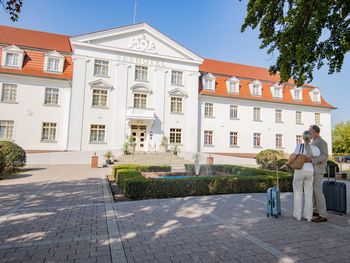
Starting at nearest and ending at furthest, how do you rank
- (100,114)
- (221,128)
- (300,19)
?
(300,19) < (100,114) < (221,128)

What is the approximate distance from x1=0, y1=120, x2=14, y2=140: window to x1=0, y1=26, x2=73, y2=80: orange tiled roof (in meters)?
4.74

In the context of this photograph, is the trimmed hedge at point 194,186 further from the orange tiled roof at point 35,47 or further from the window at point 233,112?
the window at point 233,112

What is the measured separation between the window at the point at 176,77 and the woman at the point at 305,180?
2217cm

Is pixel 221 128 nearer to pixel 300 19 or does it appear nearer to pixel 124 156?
pixel 124 156

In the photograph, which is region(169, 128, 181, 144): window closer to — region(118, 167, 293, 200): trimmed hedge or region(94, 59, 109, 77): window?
region(94, 59, 109, 77): window

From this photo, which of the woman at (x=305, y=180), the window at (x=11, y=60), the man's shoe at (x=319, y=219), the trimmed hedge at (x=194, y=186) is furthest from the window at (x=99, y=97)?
the man's shoe at (x=319, y=219)

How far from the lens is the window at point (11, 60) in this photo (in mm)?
21969

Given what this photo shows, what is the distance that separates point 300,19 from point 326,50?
4.72 feet

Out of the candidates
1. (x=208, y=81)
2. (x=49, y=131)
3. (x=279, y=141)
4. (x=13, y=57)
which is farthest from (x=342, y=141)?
(x=13, y=57)

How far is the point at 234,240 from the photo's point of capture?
13.6 ft

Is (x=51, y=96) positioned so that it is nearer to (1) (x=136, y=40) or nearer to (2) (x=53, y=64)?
(2) (x=53, y=64)

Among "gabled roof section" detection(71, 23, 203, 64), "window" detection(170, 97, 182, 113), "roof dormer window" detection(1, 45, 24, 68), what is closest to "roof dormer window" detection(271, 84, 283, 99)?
"gabled roof section" detection(71, 23, 203, 64)

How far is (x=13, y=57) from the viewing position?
72.7 feet

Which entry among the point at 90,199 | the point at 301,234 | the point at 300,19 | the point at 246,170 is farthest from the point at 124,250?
the point at 246,170
